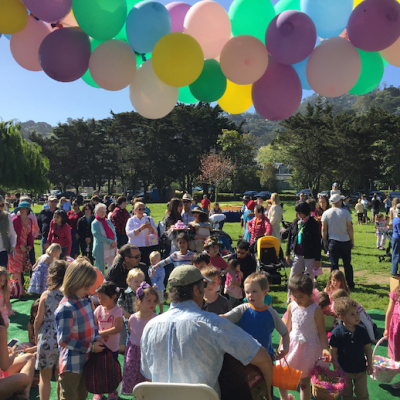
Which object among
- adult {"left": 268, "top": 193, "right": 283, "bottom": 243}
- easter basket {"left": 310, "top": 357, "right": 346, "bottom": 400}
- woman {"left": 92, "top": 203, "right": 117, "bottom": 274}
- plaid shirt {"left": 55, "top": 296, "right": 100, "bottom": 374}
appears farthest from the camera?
adult {"left": 268, "top": 193, "right": 283, "bottom": 243}

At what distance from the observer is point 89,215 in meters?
8.24

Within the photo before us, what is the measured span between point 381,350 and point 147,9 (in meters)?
4.76

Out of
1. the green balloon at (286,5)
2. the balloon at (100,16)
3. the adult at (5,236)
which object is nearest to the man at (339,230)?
the green balloon at (286,5)

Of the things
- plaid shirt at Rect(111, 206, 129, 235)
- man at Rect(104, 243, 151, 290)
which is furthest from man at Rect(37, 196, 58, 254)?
man at Rect(104, 243, 151, 290)

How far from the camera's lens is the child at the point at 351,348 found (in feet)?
10.0

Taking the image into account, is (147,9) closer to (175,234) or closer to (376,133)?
(175,234)

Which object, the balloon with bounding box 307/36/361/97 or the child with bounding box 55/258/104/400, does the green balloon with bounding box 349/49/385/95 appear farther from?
the child with bounding box 55/258/104/400

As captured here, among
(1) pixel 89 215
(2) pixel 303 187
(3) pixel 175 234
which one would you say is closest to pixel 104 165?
(2) pixel 303 187

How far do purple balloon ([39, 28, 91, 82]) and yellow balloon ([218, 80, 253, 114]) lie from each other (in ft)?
5.77

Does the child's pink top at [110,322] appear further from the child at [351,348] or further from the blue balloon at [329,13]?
the blue balloon at [329,13]

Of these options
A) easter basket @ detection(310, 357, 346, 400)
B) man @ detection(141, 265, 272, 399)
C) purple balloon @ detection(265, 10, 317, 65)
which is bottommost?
easter basket @ detection(310, 357, 346, 400)

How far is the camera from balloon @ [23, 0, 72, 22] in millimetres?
3516

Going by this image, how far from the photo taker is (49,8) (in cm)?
356

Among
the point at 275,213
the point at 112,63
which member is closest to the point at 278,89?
the point at 112,63
